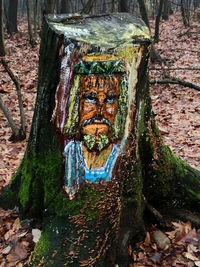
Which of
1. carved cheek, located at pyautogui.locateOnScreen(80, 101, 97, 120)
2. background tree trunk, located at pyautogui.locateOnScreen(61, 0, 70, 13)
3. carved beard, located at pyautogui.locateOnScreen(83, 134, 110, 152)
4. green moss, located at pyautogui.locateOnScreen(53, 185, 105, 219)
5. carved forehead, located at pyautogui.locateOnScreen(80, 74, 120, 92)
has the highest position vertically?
background tree trunk, located at pyautogui.locateOnScreen(61, 0, 70, 13)

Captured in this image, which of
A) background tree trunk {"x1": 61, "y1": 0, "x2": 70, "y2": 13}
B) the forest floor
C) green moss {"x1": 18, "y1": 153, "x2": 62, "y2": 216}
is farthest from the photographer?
background tree trunk {"x1": 61, "y1": 0, "x2": 70, "y2": 13}

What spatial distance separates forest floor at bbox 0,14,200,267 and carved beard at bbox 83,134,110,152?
1259 millimetres

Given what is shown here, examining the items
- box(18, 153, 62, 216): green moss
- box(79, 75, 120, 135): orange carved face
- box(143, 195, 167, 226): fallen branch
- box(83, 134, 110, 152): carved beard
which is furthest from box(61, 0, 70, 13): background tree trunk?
box(83, 134, 110, 152): carved beard

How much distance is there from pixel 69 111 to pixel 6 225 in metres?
1.73

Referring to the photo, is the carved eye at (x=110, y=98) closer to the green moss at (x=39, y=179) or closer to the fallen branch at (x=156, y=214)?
the green moss at (x=39, y=179)

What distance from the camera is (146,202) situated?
137 inches

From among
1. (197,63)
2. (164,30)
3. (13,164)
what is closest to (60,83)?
(13,164)

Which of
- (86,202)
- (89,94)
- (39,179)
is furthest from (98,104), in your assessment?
(39,179)

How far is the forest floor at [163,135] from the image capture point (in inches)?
125

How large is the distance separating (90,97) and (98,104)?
0.09 metres

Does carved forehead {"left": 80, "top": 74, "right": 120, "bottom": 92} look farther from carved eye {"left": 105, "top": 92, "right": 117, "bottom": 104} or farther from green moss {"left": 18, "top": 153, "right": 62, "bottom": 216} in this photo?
green moss {"left": 18, "top": 153, "right": 62, "bottom": 216}

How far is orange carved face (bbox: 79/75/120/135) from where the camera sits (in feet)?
8.68

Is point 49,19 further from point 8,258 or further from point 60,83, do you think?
point 8,258

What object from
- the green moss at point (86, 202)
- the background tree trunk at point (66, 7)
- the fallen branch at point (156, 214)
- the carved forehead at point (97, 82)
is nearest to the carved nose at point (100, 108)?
the carved forehead at point (97, 82)
